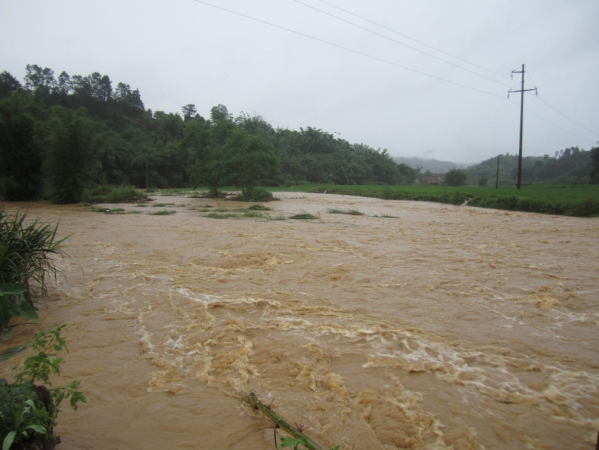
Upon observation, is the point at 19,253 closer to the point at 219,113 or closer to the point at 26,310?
the point at 26,310

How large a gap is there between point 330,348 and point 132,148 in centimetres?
4490

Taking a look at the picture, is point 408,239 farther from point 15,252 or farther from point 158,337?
point 15,252

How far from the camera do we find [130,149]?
42438 mm

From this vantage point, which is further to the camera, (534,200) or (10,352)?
(534,200)

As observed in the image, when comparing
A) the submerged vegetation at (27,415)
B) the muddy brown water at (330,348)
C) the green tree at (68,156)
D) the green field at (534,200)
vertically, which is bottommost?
the muddy brown water at (330,348)

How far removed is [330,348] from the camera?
382 centimetres

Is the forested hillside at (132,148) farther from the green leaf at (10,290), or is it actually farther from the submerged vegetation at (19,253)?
the green leaf at (10,290)

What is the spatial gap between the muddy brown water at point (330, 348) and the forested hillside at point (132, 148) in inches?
609

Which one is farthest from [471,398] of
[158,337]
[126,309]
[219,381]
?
[126,309]

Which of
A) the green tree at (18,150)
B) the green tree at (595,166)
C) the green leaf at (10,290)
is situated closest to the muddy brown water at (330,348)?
the green leaf at (10,290)

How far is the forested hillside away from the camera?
20703mm

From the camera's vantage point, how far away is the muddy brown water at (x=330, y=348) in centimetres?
264

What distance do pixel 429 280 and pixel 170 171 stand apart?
145ft

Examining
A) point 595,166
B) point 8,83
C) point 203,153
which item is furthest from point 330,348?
point 8,83
